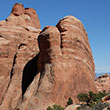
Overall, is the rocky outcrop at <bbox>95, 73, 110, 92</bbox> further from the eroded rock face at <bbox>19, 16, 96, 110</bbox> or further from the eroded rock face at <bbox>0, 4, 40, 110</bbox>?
the eroded rock face at <bbox>0, 4, 40, 110</bbox>

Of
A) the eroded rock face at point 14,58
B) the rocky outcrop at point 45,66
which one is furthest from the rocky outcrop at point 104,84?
the eroded rock face at point 14,58

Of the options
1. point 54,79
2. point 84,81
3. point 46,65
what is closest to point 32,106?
point 54,79

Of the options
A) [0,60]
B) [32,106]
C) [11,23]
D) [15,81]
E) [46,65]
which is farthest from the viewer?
[11,23]

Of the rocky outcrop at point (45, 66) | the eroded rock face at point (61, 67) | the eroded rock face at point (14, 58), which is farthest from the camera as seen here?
the eroded rock face at point (14, 58)

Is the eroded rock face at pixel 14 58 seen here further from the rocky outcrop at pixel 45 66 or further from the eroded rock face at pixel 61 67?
the eroded rock face at pixel 61 67

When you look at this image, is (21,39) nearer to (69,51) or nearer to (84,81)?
(69,51)

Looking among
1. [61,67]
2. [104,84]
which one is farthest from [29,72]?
[104,84]

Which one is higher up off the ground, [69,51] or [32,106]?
[69,51]

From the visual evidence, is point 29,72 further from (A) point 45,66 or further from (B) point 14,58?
(A) point 45,66

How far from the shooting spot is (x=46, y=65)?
71.3ft

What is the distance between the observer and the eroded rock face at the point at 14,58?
2572cm

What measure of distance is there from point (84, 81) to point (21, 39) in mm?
15279

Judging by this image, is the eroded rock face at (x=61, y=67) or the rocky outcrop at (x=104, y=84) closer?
the eroded rock face at (x=61, y=67)

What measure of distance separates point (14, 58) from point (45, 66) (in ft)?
33.3
